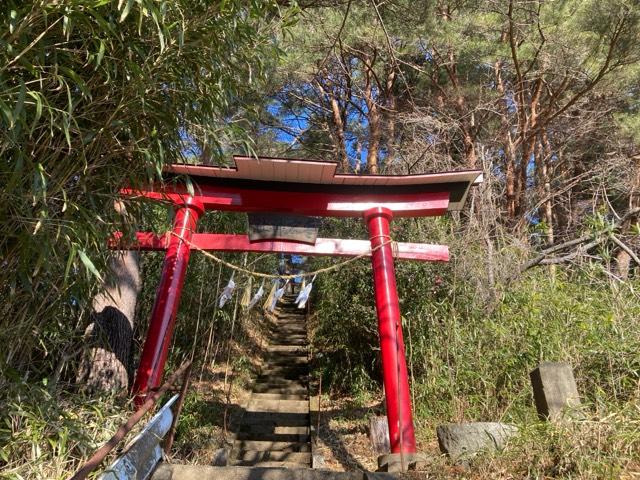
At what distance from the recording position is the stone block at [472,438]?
2.87 meters

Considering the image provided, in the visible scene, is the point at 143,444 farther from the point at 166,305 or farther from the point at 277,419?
the point at 277,419

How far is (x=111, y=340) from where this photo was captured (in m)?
3.84

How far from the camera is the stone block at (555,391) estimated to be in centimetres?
275

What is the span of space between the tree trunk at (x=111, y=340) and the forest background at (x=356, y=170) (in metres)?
0.07

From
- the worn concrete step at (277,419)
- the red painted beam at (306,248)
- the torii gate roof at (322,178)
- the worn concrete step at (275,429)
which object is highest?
the torii gate roof at (322,178)

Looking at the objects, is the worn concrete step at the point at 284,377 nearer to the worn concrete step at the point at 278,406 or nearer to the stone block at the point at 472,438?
the worn concrete step at the point at 278,406

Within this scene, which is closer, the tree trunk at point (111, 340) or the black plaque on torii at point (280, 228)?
the tree trunk at point (111, 340)

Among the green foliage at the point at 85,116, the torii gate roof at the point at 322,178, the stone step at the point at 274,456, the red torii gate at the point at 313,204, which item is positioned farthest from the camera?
the stone step at the point at 274,456

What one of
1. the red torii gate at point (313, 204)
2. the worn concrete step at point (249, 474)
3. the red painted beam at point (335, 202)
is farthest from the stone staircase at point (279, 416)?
the red painted beam at point (335, 202)

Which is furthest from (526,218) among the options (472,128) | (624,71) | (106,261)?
(106,261)

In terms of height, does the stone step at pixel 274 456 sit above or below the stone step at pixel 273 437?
below

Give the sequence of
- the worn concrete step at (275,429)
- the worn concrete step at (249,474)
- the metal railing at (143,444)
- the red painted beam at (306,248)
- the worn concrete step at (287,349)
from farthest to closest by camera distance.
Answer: the worn concrete step at (287,349)
the worn concrete step at (275,429)
the red painted beam at (306,248)
the worn concrete step at (249,474)
the metal railing at (143,444)

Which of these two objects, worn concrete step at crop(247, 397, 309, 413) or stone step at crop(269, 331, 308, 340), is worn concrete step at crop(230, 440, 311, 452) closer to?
worn concrete step at crop(247, 397, 309, 413)

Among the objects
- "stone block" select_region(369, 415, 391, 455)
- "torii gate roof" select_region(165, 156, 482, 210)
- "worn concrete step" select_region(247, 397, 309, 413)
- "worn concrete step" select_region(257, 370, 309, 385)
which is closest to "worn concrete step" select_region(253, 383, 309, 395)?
"worn concrete step" select_region(257, 370, 309, 385)
